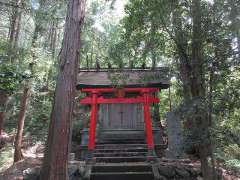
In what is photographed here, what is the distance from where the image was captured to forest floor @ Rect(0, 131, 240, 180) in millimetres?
8812

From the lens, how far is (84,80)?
10414 millimetres

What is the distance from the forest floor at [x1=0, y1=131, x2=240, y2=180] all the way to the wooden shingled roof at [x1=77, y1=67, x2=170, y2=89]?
344cm

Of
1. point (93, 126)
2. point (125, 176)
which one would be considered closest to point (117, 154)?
point (93, 126)

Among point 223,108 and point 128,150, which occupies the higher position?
point 223,108

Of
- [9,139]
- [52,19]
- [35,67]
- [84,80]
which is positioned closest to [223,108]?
[84,80]

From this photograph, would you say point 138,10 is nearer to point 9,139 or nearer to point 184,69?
point 184,69

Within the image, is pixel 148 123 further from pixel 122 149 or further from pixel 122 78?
pixel 122 78

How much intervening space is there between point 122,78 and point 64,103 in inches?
146

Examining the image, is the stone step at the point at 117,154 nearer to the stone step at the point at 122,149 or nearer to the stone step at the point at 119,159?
the stone step at the point at 122,149

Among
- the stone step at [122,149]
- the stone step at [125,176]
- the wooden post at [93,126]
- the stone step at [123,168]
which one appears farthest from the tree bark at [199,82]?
the wooden post at [93,126]

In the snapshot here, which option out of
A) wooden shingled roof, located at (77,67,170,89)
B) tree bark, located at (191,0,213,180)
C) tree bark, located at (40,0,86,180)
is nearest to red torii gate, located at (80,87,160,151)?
wooden shingled roof, located at (77,67,170,89)

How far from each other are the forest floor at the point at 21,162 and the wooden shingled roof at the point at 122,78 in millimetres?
3443

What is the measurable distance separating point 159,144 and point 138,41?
4.96 metres

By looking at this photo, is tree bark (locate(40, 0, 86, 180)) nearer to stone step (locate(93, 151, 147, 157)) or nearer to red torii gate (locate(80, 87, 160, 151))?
red torii gate (locate(80, 87, 160, 151))
